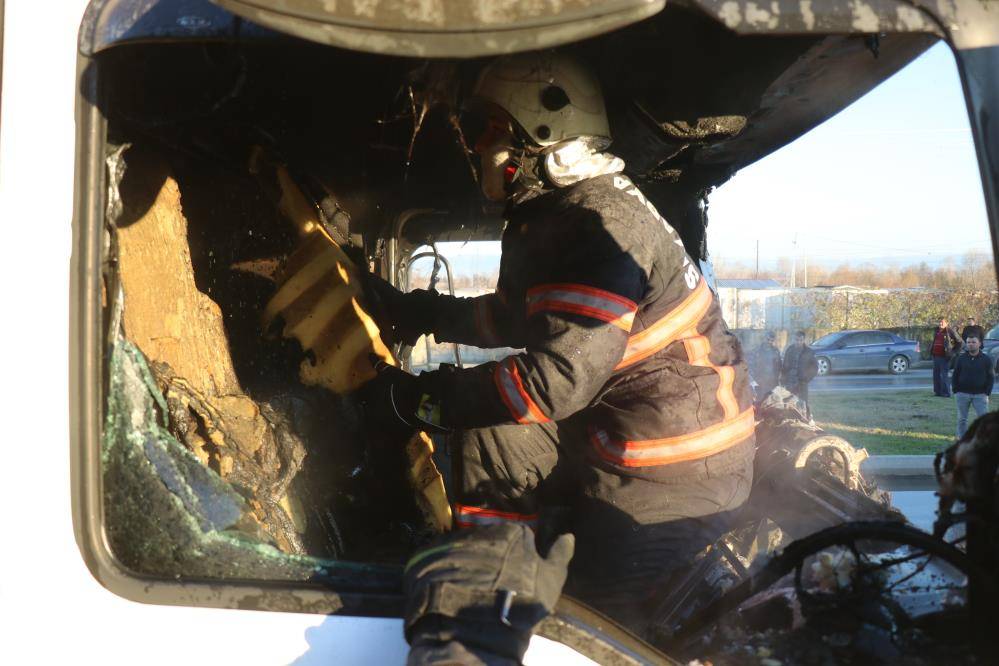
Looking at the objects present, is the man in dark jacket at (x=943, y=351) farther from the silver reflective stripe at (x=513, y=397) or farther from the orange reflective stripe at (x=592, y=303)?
the silver reflective stripe at (x=513, y=397)

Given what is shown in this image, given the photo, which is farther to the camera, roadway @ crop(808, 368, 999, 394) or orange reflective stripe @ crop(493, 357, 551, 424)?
roadway @ crop(808, 368, 999, 394)

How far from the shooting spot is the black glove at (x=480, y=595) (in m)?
1.33

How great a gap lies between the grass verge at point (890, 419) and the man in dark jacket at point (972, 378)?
1.85 m

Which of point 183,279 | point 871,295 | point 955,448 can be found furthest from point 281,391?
point 871,295

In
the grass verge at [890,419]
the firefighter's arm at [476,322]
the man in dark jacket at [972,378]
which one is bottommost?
the grass verge at [890,419]

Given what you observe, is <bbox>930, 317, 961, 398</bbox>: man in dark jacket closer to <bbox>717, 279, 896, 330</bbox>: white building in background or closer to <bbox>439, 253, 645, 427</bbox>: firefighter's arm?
<bbox>717, 279, 896, 330</bbox>: white building in background

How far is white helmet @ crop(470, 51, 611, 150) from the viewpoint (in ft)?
6.99

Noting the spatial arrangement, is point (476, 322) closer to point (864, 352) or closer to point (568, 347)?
point (568, 347)

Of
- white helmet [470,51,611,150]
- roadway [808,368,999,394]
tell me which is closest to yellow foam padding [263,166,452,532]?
white helmet [470,51,611,150]

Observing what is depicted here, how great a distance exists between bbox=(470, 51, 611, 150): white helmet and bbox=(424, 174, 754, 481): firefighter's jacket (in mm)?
153

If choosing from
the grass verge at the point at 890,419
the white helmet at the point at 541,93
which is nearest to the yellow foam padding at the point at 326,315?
the white helmet at the point at 541,93

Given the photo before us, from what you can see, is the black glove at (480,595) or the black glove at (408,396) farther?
the black glove at (408,396)

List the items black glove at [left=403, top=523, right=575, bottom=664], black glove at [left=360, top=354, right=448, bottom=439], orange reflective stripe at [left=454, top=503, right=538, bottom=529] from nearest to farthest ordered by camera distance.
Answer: black glove at [left=403, top=523, right=575, bottom=664] → black glove at [left=360, top=354, right=448, bottom=439] → orange reflective stripe at [left=454, top=503, right=538, bottom=529]

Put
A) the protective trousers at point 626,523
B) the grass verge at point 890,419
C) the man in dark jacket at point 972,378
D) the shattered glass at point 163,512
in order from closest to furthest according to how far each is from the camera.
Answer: the shattered glass at point 163,512, the protective trousers at point 626,523, the man in dark jacket at point 972,378, the grass verge at point 890,419
